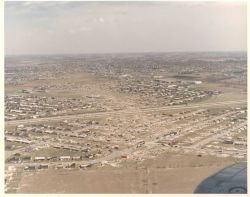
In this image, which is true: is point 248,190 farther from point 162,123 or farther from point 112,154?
point 162,123

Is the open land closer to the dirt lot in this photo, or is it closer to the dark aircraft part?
the dirt lot

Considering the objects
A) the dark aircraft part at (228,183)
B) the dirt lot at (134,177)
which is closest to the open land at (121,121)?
the dirt lot at (134,177)

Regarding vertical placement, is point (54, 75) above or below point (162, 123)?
above

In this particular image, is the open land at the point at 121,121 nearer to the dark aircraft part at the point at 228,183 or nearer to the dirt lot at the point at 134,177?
the dirt lot at the point at 134,177

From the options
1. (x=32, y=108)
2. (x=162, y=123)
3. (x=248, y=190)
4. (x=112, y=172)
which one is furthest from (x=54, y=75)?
(x=248, y=190)

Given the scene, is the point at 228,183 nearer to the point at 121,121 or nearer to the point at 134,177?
the point at 134,177

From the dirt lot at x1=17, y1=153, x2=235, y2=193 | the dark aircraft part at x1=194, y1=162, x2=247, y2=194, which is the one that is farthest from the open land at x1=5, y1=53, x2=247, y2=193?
the dark aircraft part at x1=194, y1=162, x2=247, y2=194

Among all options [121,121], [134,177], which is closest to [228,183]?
[134,177]
